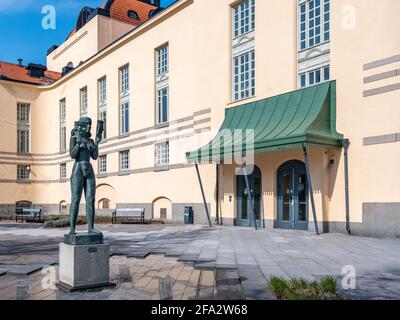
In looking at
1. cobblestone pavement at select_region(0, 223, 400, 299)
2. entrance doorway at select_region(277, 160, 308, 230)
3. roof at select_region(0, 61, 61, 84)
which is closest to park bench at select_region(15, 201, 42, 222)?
roof at select_region(0, 61, 61, 84)

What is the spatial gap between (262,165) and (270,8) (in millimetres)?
6638

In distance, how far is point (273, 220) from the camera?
18781 millimetres

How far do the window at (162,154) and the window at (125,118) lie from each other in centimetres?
428

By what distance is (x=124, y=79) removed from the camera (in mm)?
30406

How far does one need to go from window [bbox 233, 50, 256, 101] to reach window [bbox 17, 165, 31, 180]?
24926mm

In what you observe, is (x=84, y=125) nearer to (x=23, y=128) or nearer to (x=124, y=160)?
(x=124, y=160)

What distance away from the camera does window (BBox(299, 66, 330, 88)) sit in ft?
55.9

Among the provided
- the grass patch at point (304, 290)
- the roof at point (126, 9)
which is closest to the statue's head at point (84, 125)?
the grass patch at point (304, 290)

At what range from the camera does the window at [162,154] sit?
84.7ft

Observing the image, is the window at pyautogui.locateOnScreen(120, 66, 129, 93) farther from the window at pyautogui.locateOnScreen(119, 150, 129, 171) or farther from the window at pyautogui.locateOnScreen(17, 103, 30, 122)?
the window at pyautogui.locateOnScreen(17, 103, 30, 122)

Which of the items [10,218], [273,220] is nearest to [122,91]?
[10,218]

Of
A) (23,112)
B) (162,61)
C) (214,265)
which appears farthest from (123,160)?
(214,265)

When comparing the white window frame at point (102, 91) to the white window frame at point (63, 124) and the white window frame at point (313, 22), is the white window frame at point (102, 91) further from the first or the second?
the white window frame at point (313, 22)
